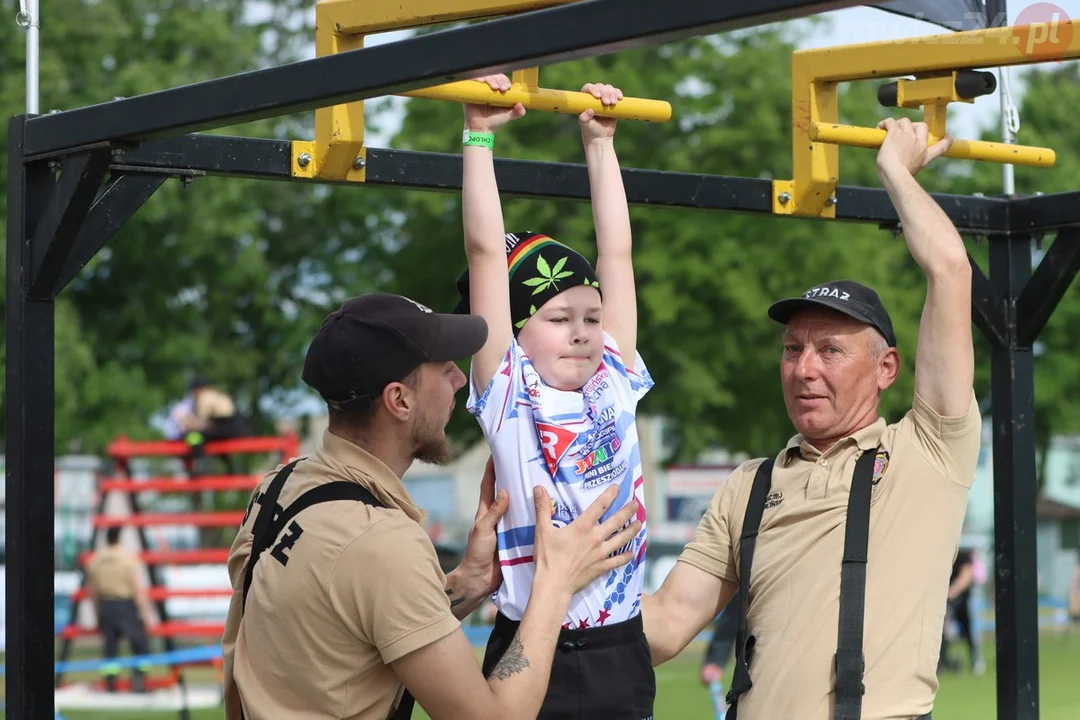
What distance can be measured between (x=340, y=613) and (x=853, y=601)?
48.6 inches

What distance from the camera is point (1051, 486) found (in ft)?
112

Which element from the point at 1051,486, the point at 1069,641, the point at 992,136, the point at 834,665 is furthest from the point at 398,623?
the point at 1051,486

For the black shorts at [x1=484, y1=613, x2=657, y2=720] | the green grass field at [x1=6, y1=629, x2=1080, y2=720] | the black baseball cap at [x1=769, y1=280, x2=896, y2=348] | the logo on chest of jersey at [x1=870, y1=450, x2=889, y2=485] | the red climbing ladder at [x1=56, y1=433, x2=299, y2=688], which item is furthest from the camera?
the green grass field at [x1=6, y1=629, x2=1080, y2=720]

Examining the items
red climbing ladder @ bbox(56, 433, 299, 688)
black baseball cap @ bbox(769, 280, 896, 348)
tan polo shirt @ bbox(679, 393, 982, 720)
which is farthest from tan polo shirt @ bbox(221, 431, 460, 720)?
red climbing ladder @ bbox(56, 433, 299, 688)

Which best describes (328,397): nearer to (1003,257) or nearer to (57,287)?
(57,287)

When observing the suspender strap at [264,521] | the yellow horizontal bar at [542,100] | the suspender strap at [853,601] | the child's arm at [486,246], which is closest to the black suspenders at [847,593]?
the suspender strap at [853,601]

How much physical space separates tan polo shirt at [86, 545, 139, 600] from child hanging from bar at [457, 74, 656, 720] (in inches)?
386

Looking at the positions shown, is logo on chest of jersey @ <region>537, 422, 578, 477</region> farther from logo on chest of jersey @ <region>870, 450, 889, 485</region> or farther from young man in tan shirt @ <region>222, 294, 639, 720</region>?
logo on chest of jersey @ <region>870, 450, 889, 485</region>

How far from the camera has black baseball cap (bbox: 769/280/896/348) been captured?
3.45 meters

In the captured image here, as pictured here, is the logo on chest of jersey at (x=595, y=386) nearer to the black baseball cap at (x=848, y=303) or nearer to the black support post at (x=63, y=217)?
the black baseball cap at (x=848, y=303)

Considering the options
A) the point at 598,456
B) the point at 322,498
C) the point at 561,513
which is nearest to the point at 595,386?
the point at 598,456

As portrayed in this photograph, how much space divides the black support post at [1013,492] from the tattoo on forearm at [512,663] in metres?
2.48

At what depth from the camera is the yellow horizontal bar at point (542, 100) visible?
3.16 m

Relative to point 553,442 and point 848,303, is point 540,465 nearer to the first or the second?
point 553,442
